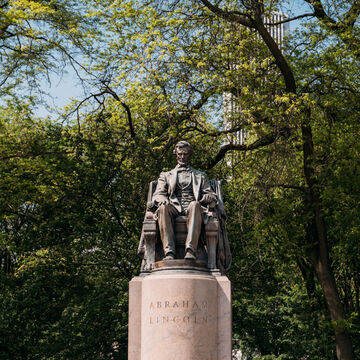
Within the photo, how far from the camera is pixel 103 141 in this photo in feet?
65.5

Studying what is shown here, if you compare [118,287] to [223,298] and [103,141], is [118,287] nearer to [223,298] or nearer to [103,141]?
[103,141]

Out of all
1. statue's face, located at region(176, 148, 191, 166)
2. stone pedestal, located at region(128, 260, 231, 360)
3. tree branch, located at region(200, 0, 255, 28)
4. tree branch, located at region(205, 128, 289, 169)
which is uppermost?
tree branch, located at region(200, 0, 255, 28)

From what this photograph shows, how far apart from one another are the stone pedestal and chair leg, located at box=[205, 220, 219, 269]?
0.95 ft

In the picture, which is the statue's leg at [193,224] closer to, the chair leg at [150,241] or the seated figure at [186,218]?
the seated figure at [186,218]

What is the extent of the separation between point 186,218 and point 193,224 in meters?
0.31

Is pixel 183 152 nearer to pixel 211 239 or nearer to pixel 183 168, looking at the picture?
pixel 183 168

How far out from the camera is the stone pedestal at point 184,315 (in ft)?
32.3

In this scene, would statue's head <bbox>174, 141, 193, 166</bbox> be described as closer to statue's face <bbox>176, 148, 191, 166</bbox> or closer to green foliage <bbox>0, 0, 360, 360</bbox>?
statue's face <bbox>176, 148, 191, 166</bbox>

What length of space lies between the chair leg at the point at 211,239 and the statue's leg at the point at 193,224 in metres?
0.18

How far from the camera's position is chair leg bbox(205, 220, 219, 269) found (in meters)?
10.7

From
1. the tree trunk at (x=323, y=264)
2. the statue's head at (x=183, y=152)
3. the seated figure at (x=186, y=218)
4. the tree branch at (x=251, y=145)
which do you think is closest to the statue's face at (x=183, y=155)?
the statue's head at (x=183, y=152)

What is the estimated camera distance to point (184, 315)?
990 cm

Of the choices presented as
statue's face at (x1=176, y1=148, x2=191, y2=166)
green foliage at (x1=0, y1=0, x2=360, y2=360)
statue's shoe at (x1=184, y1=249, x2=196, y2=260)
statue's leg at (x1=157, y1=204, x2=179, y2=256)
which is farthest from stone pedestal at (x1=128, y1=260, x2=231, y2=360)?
green foliage at (x1=0, y1=0, x2=360, y2=360)

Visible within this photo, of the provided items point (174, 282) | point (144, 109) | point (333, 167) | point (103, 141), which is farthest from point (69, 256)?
point (174, 282)
